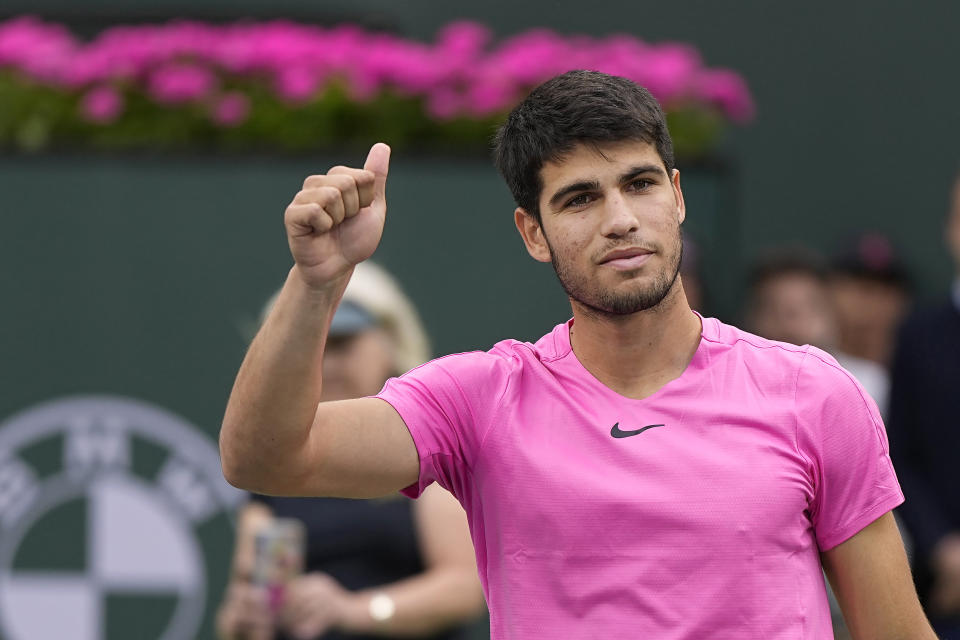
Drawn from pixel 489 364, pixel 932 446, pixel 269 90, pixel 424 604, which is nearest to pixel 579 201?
pixel 489 364

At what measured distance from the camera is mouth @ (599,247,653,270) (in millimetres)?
2289

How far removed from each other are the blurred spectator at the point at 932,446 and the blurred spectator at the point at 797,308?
0.82 meters

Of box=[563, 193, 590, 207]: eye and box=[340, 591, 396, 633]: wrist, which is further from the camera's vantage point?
box=[340, 591, 396, 633]: wrist

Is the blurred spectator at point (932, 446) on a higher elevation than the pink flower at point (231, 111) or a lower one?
lower

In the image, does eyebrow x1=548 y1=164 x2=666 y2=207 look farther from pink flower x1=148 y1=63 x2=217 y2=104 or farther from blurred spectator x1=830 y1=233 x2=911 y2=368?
blurred spectator x1=830 y1=233 x2=911 y2=368

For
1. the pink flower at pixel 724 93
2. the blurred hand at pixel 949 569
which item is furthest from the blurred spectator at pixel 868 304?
the blurred hand at pixel 949 569

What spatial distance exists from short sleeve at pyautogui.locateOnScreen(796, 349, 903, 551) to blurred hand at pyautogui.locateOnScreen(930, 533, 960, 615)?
2.11 meters

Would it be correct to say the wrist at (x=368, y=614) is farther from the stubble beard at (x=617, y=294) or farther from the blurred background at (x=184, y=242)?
the stubble beard at (x=617, y=294)

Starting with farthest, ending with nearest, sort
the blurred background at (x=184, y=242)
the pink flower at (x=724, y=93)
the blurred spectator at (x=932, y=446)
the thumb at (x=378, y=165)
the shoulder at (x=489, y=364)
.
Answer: the pink flower at (x=724, y=93) < the blurred background at (x=184, y=242) < the blurred spectator at (x=932, y=446) < the shoulder at (x=489, y=364) < the thumb at (x=378, y=165)

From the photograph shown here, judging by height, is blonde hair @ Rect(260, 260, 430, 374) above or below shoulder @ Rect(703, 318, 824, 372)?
above


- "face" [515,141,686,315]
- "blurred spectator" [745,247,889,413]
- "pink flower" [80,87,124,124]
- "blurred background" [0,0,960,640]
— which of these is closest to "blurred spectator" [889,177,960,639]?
"blurred spectator" [745,247,889,413]

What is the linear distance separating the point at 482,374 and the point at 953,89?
4.48 m

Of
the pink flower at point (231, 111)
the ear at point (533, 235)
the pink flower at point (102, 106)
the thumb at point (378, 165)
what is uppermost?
the pink flower at point (102, 106)

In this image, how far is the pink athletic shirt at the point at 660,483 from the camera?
2.21 m
